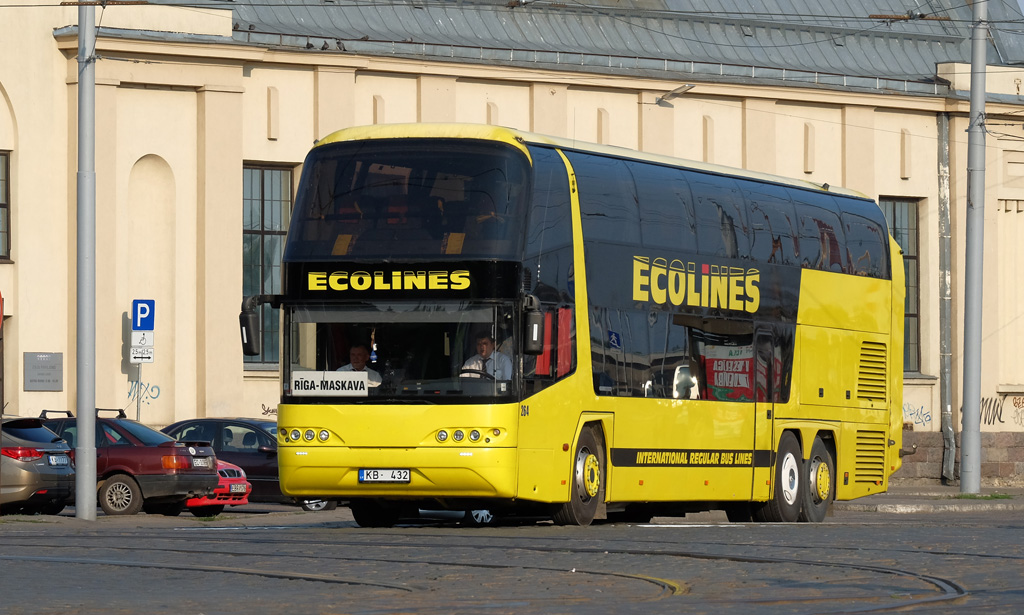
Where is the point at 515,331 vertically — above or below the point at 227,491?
above

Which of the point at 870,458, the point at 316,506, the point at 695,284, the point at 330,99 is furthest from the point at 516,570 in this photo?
the point at 330,99

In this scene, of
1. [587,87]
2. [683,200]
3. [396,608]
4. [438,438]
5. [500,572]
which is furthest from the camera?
[587,87]

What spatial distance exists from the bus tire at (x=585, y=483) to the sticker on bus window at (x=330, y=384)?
87.5 inches

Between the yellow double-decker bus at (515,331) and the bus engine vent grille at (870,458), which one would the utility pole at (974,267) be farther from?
the yellow double-decker bus at (515,331)

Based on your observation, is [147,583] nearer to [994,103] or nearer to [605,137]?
[605,137]

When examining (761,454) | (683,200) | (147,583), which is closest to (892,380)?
(761,454)

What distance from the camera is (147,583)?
38.3ft

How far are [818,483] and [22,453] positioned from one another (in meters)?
9.74

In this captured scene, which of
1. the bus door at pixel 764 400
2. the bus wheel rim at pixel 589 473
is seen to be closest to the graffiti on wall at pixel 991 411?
the bus door at pixel 764 400

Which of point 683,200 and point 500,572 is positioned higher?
point 683,200

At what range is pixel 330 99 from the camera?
35.7 metres

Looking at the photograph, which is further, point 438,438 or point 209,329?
point 209,329

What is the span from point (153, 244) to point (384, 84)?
5619mm

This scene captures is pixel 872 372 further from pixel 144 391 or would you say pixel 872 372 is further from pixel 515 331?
pixel 144 391
